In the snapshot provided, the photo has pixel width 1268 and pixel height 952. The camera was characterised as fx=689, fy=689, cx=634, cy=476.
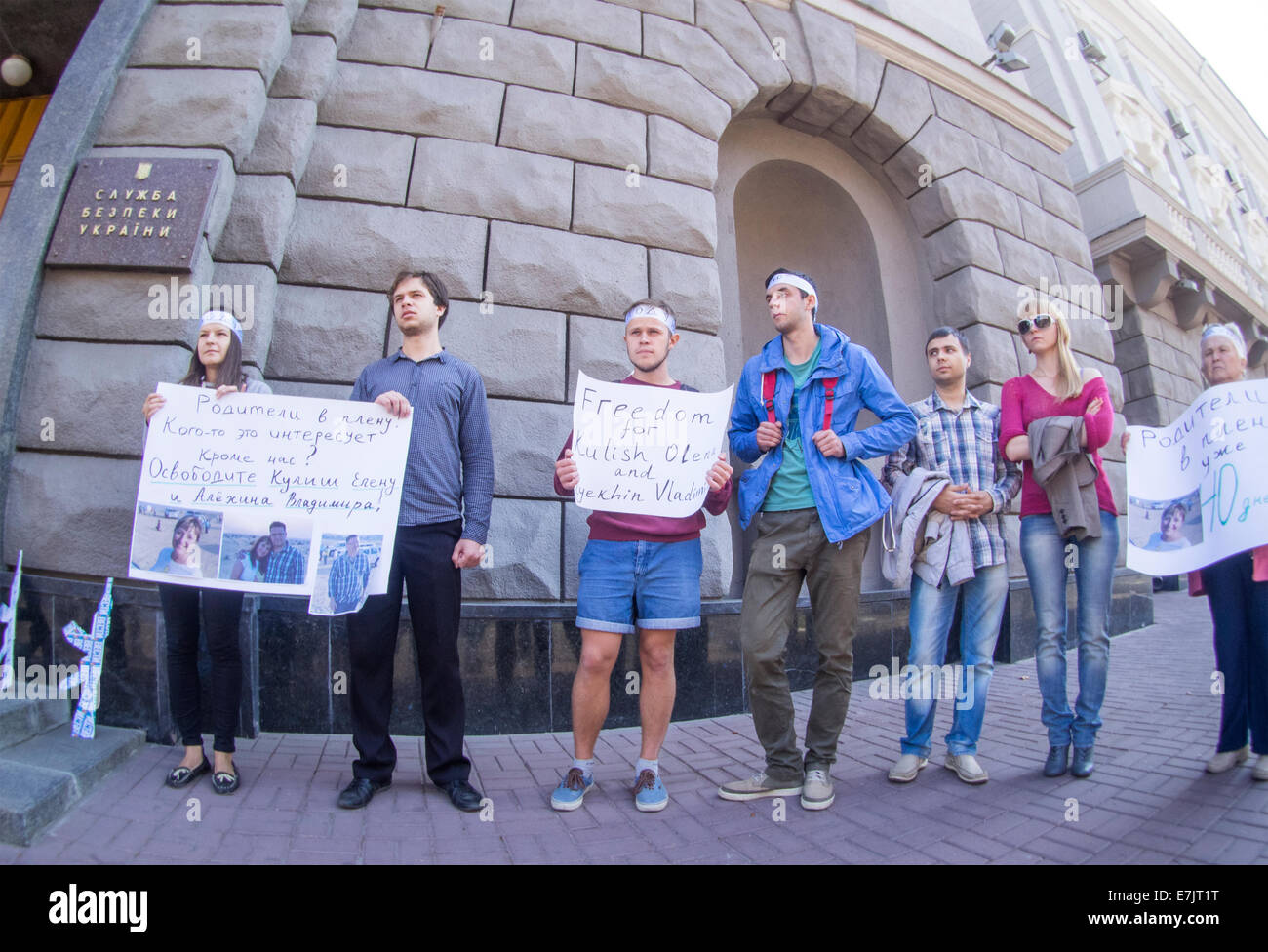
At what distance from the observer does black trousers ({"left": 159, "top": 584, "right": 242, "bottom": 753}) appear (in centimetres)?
292

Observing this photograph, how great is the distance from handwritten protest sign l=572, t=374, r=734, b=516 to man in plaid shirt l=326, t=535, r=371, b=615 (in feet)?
3.06

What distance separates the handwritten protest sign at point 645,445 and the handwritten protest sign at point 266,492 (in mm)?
772

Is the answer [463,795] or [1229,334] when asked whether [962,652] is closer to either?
[1229,334]

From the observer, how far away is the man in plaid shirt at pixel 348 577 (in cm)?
277

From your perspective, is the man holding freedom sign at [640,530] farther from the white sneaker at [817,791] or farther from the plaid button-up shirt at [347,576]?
the plaid button-up shirt at [347,576]

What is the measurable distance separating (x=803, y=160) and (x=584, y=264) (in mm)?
2993

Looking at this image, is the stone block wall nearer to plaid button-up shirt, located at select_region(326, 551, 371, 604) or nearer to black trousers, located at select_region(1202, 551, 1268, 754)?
plaid button-up shirt, located at select_region(326, 551, 371, 604)

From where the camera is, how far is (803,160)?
6301 mm

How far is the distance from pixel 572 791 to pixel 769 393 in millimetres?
1907

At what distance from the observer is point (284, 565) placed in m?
2.82

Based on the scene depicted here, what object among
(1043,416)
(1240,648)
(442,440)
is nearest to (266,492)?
(442,440)

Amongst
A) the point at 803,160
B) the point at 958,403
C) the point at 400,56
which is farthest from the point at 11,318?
the point at 803,160
